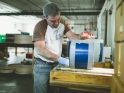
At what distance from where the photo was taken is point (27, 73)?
4.34m

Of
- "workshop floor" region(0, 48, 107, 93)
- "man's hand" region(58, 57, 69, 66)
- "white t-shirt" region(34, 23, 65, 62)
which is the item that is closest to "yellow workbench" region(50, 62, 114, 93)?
"man's hand" region(58, 57, 69, 66)

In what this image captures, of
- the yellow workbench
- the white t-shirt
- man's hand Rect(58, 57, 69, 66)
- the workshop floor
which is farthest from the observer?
the workshop floor

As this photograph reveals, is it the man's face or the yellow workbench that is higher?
the man's face

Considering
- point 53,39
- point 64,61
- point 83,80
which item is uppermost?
point 53,39

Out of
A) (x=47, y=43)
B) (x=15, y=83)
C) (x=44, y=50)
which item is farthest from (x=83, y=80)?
(x=15, y=83)

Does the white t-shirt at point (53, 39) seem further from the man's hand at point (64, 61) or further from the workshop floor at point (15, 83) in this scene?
the workshop floor at point (15, 83)

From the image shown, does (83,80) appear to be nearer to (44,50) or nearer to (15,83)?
(44,50)

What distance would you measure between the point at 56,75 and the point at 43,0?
5.20 meters

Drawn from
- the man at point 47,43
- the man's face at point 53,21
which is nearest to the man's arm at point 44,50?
the man at point 47,43

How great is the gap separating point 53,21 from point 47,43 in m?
0.24

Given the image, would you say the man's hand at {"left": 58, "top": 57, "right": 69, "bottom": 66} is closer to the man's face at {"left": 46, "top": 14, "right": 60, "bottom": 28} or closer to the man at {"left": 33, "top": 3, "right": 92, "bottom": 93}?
the man at {"left": 33, "top": 3, "right": 92, "bottom": 93}

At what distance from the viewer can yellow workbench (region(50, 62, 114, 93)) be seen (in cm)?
122

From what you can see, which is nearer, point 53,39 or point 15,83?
point 53,39

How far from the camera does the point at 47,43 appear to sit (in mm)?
1692
